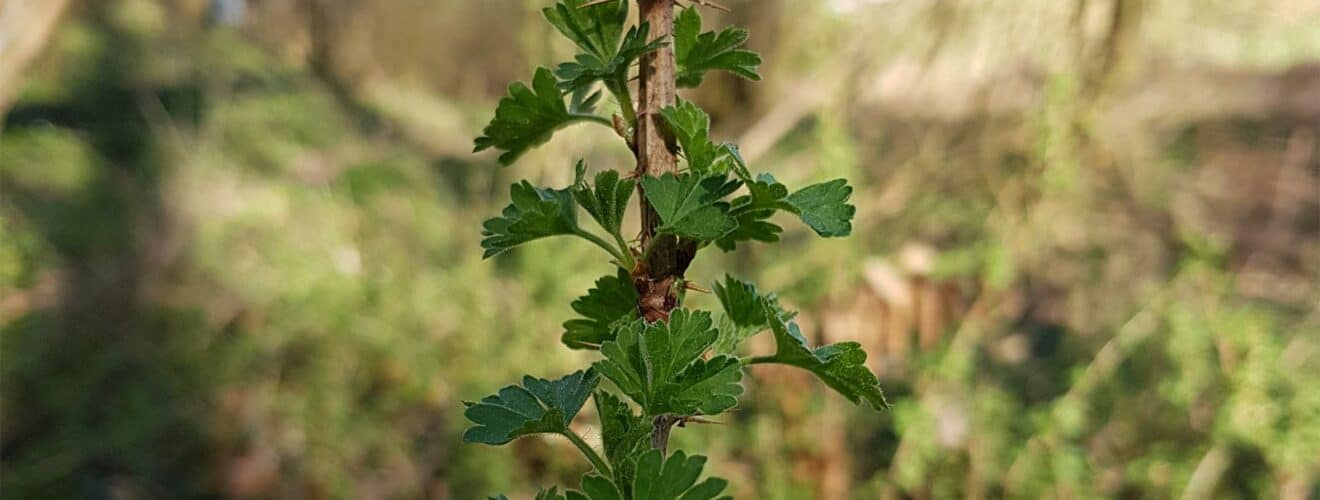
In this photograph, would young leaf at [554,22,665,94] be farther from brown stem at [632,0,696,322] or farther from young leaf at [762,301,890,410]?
young leaf at [762,301,890,410]

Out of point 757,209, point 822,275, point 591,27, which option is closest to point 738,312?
point 757,209

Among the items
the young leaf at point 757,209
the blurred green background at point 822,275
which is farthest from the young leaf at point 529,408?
the blurred green background at point 822,275

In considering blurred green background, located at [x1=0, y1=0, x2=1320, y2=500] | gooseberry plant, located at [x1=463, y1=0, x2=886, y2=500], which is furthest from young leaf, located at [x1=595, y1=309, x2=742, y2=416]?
blurred green background, located at [x1=0, y1=0, x2=1320, y2=500]

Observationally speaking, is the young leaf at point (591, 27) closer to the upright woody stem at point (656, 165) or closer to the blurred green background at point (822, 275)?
the upright woody stem at point (656, 165)

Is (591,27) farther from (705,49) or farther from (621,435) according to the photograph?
(621,435)

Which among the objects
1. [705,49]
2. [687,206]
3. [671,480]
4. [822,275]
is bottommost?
[671,480]
